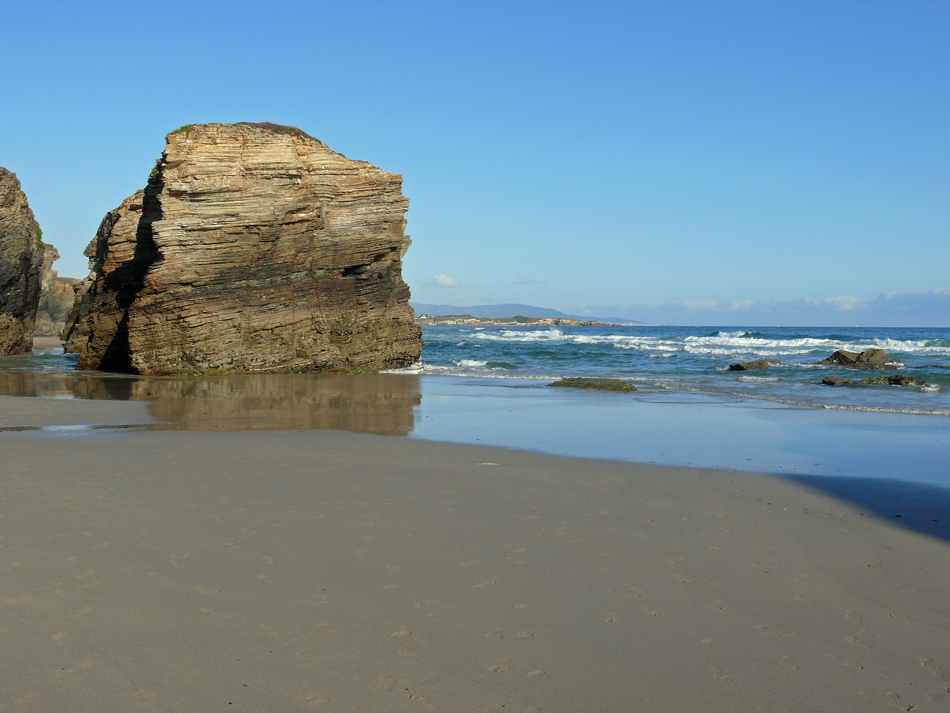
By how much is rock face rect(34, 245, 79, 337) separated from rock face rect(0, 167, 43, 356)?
1884 centimetres

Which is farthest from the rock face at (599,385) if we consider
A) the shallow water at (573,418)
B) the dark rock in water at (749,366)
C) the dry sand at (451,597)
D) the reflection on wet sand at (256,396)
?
the dry sand at (451,597)

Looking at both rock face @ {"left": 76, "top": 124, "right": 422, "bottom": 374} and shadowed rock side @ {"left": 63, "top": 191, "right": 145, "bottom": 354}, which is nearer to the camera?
rock face @ {"left": 76, "top": 124, "right": 422, "bottom": 374}

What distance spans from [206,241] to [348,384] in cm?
527

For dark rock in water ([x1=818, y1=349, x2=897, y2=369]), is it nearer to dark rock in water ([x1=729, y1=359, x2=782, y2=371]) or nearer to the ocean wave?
dark rock in water ([x1=729, y1=359, x2=782, y2=371])

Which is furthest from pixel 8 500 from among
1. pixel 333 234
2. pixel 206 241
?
pixel 333 234

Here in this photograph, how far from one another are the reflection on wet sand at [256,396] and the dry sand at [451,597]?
400 cm

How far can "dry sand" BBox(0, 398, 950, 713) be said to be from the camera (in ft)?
10.4

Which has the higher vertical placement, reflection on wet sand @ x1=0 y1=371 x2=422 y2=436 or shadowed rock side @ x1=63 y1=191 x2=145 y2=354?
shadowed rock side @ x1=63 y1=191 x2=145 y2=354

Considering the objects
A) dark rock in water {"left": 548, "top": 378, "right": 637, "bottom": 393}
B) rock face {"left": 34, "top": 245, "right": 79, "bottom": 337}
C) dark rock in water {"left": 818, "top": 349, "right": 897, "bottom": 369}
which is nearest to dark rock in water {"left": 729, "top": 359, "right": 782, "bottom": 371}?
dark rock in water {"left": 818, "top": 349, "right": 897, "bottom": 369}

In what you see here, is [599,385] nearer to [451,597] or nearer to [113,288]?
[451,597]

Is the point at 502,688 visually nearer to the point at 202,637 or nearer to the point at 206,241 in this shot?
the point at 202,637

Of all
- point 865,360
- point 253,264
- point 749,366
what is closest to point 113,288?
point 253,264

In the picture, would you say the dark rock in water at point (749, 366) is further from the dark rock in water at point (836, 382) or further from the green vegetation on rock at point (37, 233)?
the green vegetation on rock at point (37, 233)

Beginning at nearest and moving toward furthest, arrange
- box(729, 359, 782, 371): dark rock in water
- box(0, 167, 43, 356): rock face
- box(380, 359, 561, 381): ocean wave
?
box(380, 359, 561, 381): ocean wave
box(0, 167, 43, 356): rock face
box(729, 359, 782, 371): dark rock in water
